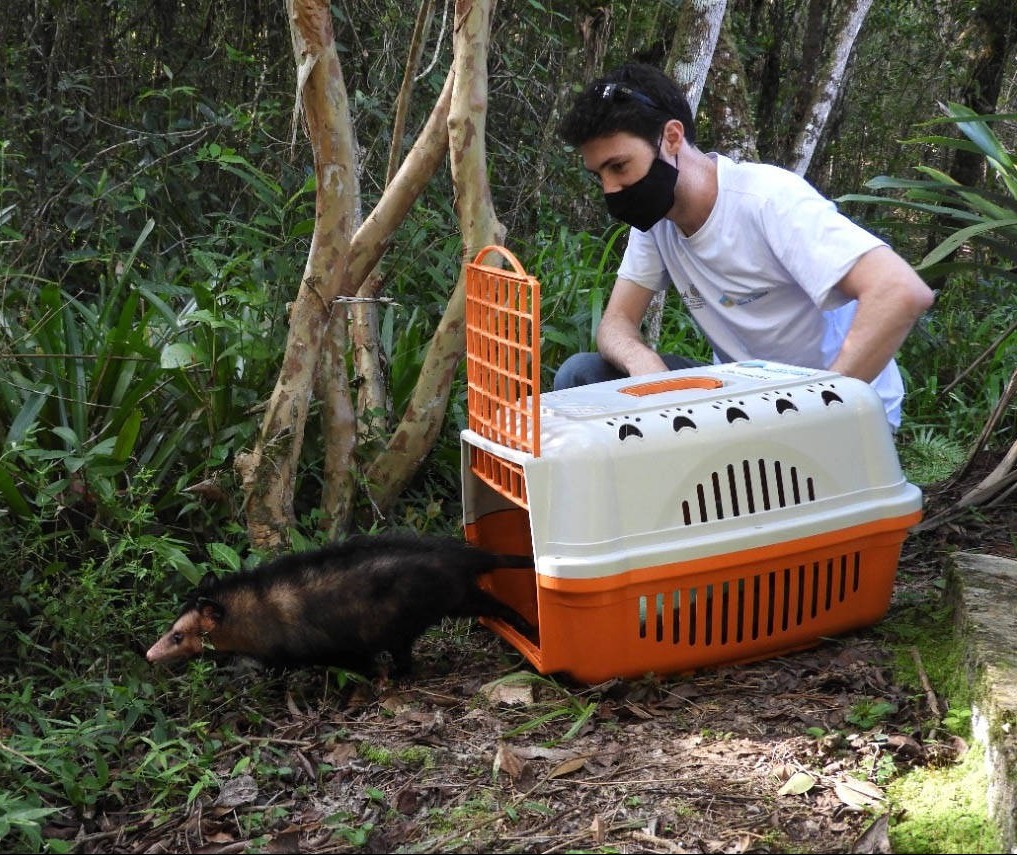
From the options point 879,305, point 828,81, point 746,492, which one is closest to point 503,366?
point 746,492

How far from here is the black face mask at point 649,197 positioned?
11.5ft

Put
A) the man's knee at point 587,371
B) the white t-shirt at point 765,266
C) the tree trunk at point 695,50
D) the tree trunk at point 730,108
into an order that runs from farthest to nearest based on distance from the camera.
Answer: the tree trunk at point 730,108
the tree trunk at point 695,50
the man's knee at point 587,371
the white t-shirt at point 765,266

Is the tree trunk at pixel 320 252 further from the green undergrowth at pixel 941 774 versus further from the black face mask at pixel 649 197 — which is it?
the green undergrowth at pixel 941 774

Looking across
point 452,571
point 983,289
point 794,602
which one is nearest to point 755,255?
point 794,602

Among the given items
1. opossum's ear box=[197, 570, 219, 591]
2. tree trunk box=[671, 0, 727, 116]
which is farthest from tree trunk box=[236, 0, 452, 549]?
tree trunk box=[671, 0, 727, 116]

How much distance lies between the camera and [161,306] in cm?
430

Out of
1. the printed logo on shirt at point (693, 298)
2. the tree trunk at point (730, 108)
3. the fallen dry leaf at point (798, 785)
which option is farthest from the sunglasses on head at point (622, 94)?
the tree trunk at point (730, 108)

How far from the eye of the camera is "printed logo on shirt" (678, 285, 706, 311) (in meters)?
3.83

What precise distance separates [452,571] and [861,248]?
1509mm

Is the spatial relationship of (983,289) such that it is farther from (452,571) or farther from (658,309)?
(452,571)

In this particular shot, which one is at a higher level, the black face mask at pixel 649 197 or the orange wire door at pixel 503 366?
the black face mask at pixel 649 197

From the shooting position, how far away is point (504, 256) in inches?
130

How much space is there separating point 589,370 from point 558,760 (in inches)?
66.7

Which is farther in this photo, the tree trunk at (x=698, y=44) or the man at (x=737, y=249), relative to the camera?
the tree trunk at (x=698, y=44)
